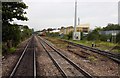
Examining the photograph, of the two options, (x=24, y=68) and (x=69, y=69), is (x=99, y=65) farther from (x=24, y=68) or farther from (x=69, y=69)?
(x=24, y=68)

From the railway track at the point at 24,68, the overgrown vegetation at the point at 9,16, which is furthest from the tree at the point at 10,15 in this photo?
the railway track at the point at 24,68

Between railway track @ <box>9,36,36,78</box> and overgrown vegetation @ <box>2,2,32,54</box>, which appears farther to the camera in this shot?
overgrown vegetation @ <box>2,2,32,54</box>

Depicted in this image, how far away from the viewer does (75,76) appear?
37.1 feet

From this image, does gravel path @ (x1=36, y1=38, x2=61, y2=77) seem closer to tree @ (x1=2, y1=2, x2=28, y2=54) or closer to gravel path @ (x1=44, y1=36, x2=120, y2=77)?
gravel path @ (x1=44, y1=36, x2=120, y2=77)

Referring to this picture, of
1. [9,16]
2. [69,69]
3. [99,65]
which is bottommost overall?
[99,65]

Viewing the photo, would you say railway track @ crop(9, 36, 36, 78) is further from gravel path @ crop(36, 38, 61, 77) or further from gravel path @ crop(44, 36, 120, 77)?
gravel path @ crop(44, 36, 120, 77)

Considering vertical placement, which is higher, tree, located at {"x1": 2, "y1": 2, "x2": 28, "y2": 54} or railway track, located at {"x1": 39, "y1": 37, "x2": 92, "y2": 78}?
tree, located at {"x1": 2, "y1": 2, "x2": 28, "y2": 54}

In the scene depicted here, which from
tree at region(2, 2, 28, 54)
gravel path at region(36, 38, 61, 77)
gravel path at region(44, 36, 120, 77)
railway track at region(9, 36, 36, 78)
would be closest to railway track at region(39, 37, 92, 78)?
gravel path at region(36, 38, 61, 77)

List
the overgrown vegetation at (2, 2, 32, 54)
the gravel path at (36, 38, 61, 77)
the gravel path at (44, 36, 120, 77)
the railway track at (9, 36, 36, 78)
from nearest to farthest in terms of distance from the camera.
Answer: the railway track at (9, 36, 36, 78)
the gravel path at (36, 38, 61, 77)
the gravel path at (44, 36, 120, 77)
the overgrown vegetation at (2, 2, 32, 54)

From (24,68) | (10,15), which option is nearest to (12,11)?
(10,15)

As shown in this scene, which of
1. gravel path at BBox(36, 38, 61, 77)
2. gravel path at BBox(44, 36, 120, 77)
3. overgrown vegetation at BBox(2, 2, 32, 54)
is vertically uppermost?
overgrown vegetation at BBox(2, 2, 32, 54)

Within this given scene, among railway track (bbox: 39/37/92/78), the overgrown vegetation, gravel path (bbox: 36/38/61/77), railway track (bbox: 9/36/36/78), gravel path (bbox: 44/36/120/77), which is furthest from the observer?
the overgrown vegetation

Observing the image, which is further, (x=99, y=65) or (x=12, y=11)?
(x=12, y=11)

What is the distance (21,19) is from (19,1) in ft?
6.32
